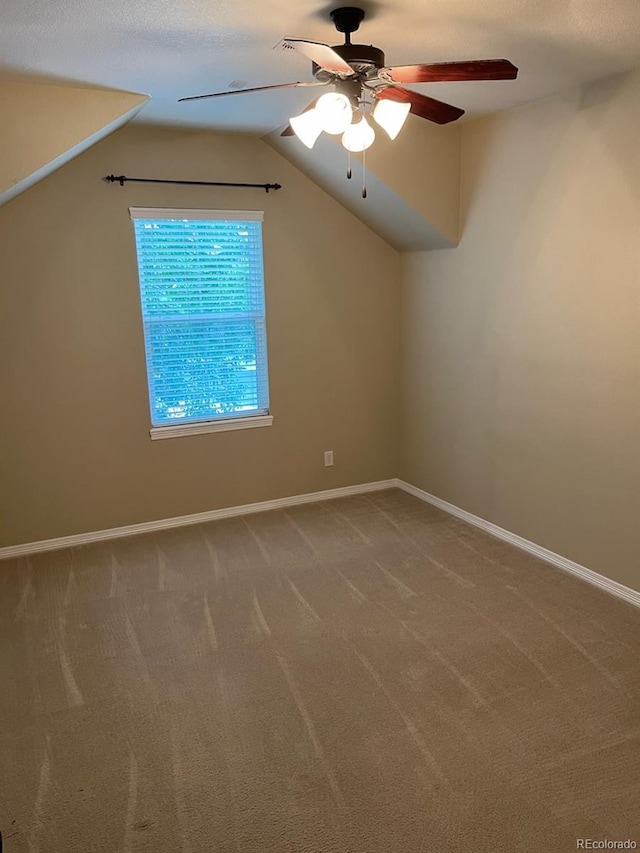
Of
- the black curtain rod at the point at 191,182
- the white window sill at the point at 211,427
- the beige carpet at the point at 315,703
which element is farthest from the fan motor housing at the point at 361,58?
the white window sill at the point at 211,427

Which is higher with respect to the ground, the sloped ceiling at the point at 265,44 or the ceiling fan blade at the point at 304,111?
the sloped ceiling at the point at 265,44

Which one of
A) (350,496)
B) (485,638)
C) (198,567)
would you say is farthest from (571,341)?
(198,567)

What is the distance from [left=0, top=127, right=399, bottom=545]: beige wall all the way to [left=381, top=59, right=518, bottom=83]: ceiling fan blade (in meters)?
2.16

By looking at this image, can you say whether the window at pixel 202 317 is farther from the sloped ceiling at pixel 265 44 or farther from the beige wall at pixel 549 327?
the beige wall at pixel 549 327

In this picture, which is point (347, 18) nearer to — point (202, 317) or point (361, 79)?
point (361, 79)

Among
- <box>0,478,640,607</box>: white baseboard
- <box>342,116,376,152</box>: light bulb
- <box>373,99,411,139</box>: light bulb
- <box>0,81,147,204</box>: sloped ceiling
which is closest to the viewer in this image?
<box>373,99,411,139</box>: light bulb

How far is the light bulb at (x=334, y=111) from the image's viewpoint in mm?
2080

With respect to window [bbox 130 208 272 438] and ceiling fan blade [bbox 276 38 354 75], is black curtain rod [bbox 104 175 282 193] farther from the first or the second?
ceiling fan blade [bbox 276 38 354 75]

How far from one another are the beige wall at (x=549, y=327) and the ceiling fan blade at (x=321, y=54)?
1.60m

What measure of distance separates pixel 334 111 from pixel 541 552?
269 centimetres

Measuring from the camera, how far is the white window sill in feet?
13.3

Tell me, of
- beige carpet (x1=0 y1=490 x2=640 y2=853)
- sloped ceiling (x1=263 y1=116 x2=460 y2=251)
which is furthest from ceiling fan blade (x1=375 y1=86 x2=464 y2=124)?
beige carpet (x1=0 y1=490 x2=640 y2=853)

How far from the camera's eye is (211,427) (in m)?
4.18

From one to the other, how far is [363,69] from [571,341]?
1.83 m
